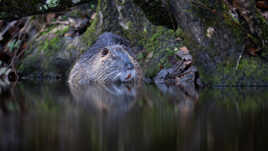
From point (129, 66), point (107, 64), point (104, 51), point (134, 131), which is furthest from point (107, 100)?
point (104, 51)

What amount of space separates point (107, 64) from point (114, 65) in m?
0.13

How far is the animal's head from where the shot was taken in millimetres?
5113

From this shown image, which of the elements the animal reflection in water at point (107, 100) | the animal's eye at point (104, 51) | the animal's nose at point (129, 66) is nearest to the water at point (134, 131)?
the animal reflection in water at point (107, 100)

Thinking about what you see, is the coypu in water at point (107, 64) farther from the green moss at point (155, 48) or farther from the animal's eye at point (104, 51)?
the green moss at point (155, 48)

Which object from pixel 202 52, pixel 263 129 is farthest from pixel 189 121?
pixel 202 52

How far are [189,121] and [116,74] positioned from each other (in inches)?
148

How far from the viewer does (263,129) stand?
1.26m

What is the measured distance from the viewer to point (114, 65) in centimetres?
516

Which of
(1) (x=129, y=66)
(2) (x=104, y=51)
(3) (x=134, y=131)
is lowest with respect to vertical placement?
(1) (x=129, y=66)

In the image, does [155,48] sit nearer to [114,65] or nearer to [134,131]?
[114,65]

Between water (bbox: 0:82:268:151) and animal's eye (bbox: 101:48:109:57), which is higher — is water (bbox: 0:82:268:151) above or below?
below

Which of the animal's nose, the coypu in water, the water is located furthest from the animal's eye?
the water

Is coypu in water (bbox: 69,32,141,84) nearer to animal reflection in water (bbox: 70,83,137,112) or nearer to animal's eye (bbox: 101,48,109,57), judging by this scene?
animal's eye (bbox: 101,48,109,57)

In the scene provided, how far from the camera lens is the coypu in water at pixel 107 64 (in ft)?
16.8
